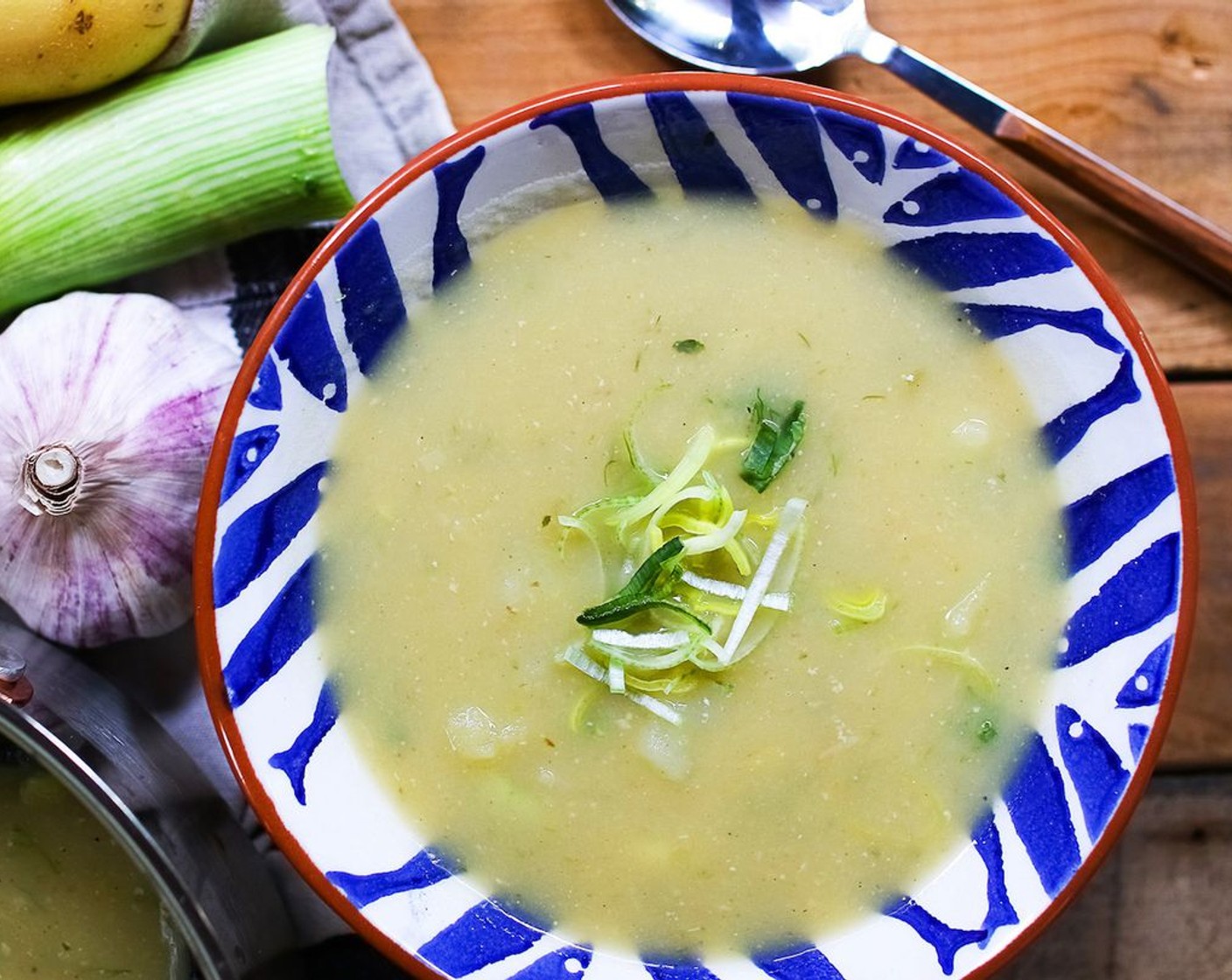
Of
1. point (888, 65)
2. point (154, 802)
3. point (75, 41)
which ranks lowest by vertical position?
point (154, 802)

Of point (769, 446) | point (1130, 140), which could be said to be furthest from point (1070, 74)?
point (769, 446)

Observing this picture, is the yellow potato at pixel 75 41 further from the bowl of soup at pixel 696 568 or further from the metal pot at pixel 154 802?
the metal pot at pixel 154 802

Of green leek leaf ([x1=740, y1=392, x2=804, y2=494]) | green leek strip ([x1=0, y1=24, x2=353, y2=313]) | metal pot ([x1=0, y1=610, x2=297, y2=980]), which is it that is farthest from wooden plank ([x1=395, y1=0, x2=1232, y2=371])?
metal pot ([x1=0, y1=610, x2=297, y2=980])

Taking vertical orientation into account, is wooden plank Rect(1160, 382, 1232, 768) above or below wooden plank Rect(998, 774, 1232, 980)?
above

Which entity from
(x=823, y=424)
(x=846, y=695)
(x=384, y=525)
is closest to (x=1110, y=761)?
(x=846, y=695)

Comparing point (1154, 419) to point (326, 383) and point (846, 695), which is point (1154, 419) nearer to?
point (846, 695)

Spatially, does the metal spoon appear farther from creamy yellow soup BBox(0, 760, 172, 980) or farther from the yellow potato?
creamy yellow soup BBox(0, 760, 172, 980)

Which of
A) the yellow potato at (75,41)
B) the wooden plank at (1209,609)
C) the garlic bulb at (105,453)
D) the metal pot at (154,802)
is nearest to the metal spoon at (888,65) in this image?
the wooden plank at (1209,609)

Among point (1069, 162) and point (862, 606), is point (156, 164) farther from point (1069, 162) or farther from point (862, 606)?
point (1069, 162)
